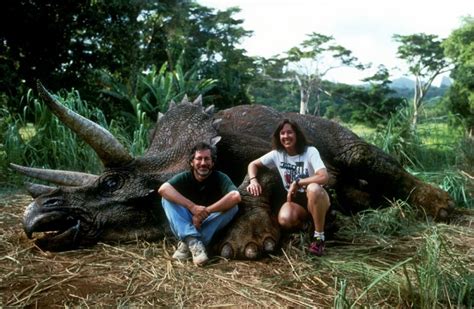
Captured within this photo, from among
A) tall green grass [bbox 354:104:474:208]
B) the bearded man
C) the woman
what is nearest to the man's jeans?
the bearded man

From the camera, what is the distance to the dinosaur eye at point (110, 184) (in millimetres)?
3599

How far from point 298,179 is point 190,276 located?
3.49 ft

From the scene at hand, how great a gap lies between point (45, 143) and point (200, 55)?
2023cm

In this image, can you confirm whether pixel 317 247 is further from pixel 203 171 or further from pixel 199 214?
pixel 203 171

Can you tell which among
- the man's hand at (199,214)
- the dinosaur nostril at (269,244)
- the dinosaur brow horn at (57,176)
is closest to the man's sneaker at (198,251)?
the man's hand at (199,214)

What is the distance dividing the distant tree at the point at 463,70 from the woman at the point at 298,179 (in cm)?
1859

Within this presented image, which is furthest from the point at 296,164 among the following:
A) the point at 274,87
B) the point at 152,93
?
the point at 274,87

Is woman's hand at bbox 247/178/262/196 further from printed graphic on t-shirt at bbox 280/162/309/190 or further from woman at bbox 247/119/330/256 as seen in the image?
printed graphic on t-shirt at bbox 280/162/309/190

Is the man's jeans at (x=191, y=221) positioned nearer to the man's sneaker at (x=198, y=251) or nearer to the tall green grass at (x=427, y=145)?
the man's sneaker at (x=198, y=251)

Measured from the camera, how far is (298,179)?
3.52 meters

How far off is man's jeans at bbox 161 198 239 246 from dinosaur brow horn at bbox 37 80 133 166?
582 mm

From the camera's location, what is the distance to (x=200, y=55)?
26.5 meters

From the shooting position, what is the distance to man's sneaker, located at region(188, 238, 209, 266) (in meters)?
3.10

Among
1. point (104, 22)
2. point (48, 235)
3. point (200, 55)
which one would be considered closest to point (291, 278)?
point (48, 235)
